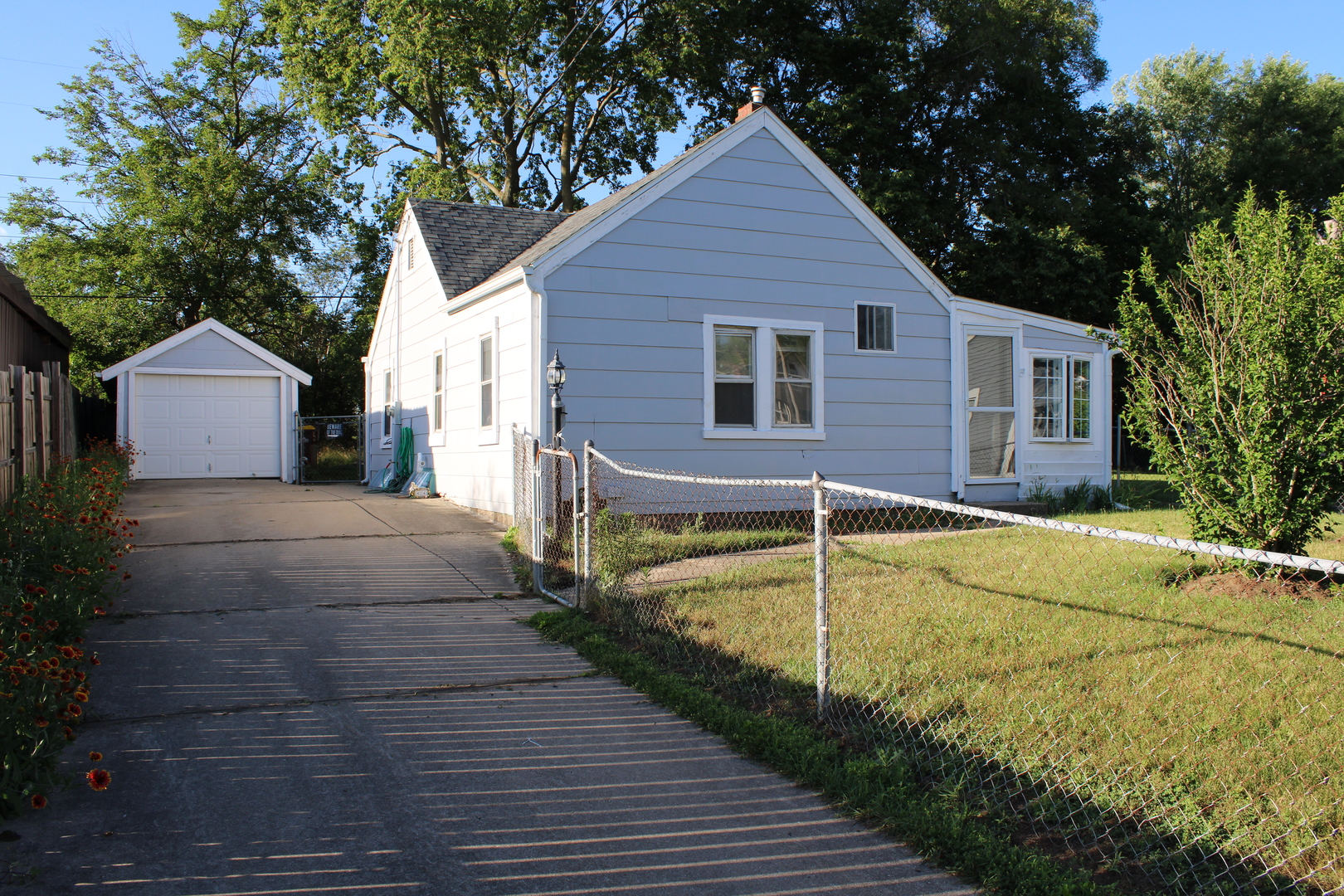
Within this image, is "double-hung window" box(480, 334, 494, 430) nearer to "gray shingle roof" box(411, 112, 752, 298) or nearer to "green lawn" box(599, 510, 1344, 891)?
"gray shingle roof" box(411, 112, 752, 298)

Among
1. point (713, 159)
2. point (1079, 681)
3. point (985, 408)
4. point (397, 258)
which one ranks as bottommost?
point (1079, 681)

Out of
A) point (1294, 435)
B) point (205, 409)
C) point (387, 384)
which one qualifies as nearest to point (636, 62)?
point (387, 384)

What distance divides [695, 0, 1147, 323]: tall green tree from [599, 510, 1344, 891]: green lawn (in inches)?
728

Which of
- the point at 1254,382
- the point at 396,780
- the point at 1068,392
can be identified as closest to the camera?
the point at 396,780

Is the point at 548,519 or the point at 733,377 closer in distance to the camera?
the point at 548,519

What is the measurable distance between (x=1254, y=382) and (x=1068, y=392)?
25.5ft

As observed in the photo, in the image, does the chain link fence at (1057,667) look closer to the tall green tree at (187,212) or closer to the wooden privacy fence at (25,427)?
the wooden privacy fence at (25,427)

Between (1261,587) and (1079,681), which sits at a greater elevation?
(1261,587)

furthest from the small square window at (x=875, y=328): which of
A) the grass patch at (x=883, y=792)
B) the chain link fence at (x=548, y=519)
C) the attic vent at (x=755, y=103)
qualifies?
the grass patch at (x=883, y=792)

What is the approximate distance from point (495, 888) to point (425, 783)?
100 centimetres

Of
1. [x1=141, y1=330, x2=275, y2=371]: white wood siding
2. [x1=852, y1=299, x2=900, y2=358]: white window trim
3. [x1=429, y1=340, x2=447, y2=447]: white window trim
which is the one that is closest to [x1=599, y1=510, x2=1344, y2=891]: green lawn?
[x1=852, y1=299, x2=900, y2=358]: white window trim

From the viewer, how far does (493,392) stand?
477 inches

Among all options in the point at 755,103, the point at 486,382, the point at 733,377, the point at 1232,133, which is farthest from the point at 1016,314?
the point at 1232,133

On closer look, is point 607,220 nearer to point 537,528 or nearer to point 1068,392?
point 537,528
